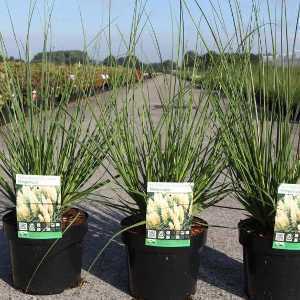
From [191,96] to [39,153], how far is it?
2.11 feet

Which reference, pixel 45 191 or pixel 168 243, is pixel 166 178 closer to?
pixel 168 243

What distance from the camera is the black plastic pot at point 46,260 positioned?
191 cm

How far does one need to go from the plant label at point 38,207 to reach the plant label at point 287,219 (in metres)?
0.82

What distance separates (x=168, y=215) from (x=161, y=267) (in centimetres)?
21

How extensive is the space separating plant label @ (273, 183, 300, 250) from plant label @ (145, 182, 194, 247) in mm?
321

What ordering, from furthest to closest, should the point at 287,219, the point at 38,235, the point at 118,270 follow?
the point at 118,270
the point at 38,235
the point at 287,219

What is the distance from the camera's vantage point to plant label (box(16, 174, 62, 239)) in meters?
1.85

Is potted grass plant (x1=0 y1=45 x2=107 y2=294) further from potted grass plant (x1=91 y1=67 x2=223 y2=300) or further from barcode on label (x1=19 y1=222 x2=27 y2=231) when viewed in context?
potted grass plant (x1=91 y1=67 x2=223 y2=300)

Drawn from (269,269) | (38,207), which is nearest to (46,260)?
(38,207)

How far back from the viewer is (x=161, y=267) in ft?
6.10

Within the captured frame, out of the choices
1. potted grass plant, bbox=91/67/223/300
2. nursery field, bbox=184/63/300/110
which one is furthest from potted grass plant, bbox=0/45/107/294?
nursery field, bbox=184/63/300/110

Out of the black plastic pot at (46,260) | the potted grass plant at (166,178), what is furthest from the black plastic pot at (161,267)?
the black plastic pot at (46,260)

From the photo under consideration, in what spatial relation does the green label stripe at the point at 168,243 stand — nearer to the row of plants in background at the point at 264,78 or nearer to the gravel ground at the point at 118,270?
the gravel ground at the point at 118,270

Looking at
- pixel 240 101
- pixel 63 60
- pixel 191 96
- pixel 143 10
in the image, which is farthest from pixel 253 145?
pixel 63 60
